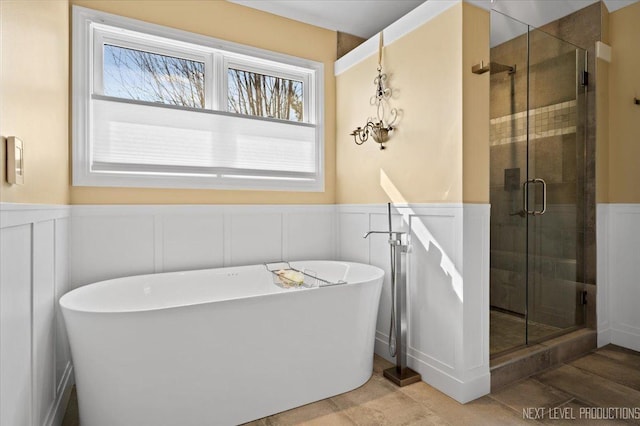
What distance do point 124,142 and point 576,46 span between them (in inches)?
135

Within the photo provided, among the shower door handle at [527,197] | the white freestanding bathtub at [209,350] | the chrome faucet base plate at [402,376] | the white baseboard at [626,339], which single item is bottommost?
the chrome faucet base plate at [402,376]

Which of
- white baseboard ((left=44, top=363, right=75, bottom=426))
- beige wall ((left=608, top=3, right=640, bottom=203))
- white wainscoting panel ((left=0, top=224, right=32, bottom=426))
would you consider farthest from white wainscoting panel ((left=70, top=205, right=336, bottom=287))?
beige wall ((left=608, top=3, right=640, bottom=203))

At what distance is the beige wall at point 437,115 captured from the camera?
2.06 metres

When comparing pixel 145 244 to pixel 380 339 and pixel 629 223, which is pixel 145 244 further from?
pixel 629 223

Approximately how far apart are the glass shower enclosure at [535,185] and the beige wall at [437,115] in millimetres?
167

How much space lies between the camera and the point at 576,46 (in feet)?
8.83

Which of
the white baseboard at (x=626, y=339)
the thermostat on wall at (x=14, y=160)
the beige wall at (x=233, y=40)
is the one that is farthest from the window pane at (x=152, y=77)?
the white baseboard at (x=626, y=339)

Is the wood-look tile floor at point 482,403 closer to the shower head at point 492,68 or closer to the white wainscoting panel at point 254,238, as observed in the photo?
the white wainscoting panel at point 254,238

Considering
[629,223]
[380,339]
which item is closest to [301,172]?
[380,339]

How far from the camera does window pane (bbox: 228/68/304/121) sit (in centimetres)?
295

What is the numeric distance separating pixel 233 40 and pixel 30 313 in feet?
7.74

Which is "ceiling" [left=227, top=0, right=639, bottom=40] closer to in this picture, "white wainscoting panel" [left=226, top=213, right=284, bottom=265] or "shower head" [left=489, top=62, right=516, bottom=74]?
"shower head" [left=489, top=62, right=516, bottom=74]

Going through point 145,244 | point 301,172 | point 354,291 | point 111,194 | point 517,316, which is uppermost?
point 301,172

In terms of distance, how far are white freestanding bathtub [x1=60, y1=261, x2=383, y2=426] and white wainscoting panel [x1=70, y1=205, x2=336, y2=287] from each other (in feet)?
0.76
